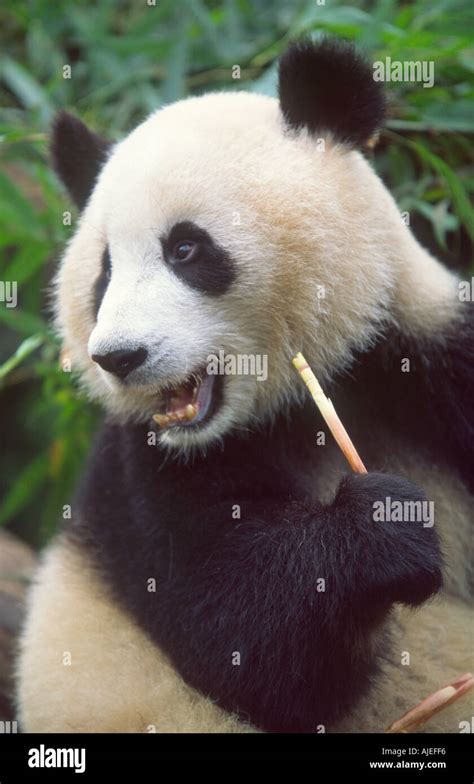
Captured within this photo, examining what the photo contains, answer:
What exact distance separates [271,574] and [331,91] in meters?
0.96

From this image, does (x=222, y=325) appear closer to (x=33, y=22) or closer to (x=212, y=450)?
(x=212, y=450)

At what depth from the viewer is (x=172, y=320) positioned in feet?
6.08

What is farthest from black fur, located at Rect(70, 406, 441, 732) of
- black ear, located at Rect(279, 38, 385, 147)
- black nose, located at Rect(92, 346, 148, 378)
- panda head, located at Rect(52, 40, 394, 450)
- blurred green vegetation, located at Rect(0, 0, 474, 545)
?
blurred green vegetation, located at Rect(0, 0, 474, 545)

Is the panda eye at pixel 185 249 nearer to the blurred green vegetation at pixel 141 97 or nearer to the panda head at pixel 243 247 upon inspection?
the panda head at pixel 243 247

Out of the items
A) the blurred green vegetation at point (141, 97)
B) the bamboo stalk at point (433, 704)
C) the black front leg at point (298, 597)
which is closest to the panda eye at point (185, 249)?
the black front leg at point (298, 597)

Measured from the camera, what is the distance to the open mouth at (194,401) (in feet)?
6.34

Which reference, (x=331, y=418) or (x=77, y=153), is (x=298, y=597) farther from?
(x=77, y=153)

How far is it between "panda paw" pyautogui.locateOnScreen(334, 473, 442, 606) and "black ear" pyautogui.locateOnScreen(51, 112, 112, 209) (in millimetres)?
957

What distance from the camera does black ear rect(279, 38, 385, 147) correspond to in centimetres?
199

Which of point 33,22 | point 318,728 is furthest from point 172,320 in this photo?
point 33,22

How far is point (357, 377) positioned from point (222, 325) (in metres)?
0.34

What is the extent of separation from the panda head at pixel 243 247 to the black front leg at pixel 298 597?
239 millimetres

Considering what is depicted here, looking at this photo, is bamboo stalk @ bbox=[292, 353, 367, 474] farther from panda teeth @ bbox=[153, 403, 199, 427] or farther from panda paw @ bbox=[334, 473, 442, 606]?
panda teeth @ bbox=[153, 403, 199, 427]

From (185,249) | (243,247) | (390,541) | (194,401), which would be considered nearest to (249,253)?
(243,247)
